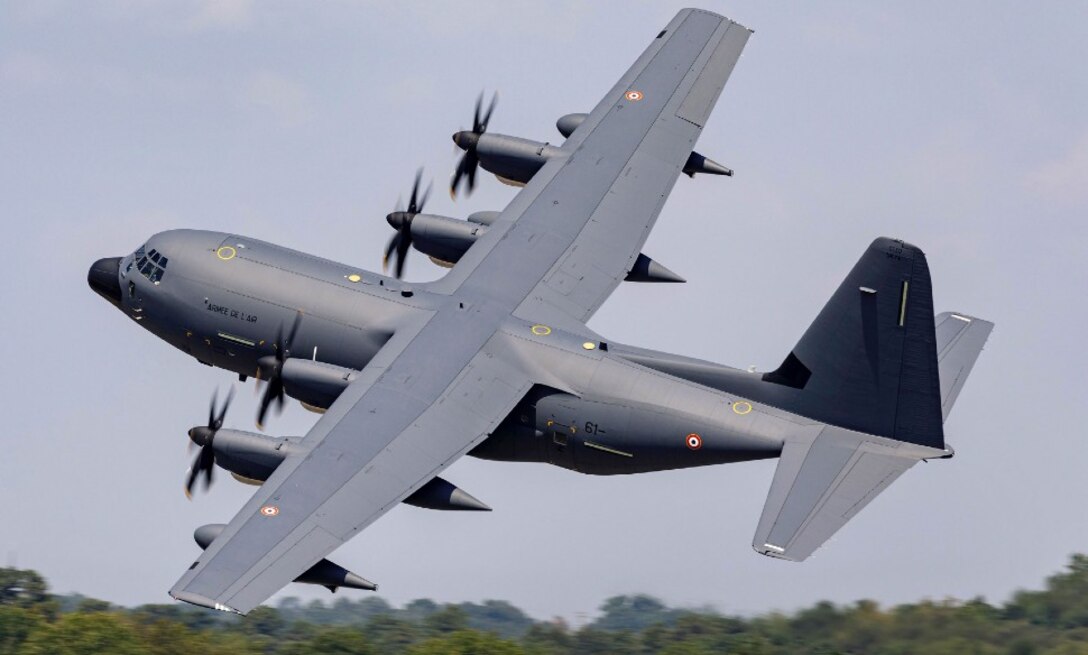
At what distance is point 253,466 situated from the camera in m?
51.8

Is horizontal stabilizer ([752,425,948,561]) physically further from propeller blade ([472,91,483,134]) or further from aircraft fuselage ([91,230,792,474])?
propeller blade ([472,91,483,134])

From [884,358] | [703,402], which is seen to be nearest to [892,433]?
[884,358]

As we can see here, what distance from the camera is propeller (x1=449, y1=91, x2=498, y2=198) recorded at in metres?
63.9

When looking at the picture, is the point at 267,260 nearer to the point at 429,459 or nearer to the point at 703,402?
the point at 429,459

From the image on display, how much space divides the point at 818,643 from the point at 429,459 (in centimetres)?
1200

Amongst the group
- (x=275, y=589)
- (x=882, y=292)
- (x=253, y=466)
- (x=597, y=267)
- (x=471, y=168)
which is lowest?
(x=275, y=589)

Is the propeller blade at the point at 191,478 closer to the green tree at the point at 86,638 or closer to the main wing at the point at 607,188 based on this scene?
the green tree at the point at 86,638

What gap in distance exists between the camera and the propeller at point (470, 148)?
63938mm

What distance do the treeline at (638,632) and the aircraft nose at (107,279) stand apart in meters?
9.81

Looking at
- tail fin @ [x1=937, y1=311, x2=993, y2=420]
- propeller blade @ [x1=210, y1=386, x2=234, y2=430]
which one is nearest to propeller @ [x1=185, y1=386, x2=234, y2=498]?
propeller blade @ [x1=210, y1=386, x2=234, y2=430]

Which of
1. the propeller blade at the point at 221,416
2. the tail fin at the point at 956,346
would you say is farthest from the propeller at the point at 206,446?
the tail fin at the point at 956,346

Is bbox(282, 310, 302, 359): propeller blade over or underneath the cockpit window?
underneath

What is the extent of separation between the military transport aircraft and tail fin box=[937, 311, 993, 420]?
6 cm

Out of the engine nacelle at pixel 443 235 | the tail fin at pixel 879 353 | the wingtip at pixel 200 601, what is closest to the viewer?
the wingtip at pixel 200 601
